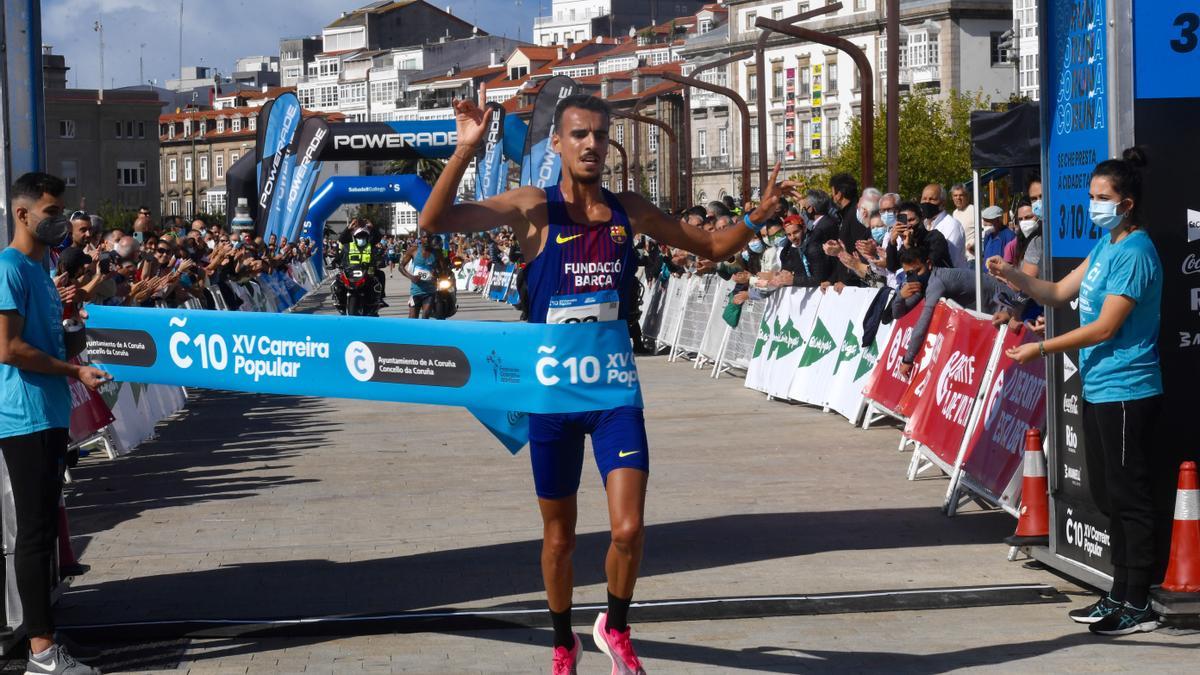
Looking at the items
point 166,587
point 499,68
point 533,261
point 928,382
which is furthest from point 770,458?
point 499,68

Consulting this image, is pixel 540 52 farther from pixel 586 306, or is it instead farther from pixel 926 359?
pixel 586 306

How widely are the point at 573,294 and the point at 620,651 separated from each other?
4.38 feet

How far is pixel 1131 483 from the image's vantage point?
6852 mm

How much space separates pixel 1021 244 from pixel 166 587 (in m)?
8.52

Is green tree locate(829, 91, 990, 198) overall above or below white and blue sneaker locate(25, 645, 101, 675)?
above

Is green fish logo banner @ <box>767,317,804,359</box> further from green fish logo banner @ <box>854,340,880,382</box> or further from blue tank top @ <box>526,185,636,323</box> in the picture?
blue tank top @ <box>526,185,636,323</box>

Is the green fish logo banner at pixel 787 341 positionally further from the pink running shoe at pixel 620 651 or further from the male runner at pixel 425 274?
the pink running shoe at pixel 620 651

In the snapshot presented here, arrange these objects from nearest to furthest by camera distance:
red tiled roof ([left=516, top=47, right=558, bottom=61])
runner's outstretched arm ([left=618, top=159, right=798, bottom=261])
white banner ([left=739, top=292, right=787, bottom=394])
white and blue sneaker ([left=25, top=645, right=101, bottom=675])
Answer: white and blue sneaker ([left=25, top=645, right=101, bottom=675]), runner's outstretched arm ([left=618, top=159, right=798, bottom=261]), white banner ([left=739, top=292, right=787, bottom=394]), red tiled roof ([left=516, top=47, right=558, bottom=61])

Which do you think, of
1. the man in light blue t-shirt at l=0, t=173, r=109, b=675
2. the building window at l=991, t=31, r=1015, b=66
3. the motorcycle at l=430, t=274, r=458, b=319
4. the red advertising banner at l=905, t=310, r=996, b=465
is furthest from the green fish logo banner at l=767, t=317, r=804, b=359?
the building window at l=991, t=31, r=1015, b=66

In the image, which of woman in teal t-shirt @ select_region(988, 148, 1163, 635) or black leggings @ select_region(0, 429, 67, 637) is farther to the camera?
woman in teal t-shirt @ select_region(988, 148, 1163, 635)

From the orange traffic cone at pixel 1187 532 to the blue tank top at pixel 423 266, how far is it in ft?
66.2

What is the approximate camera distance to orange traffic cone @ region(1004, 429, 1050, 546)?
821 cm

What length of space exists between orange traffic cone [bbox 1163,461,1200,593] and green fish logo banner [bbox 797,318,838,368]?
28.6 ft

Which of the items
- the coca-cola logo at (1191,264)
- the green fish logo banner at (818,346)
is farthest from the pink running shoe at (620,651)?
the green fish logo banner at (818,346)
